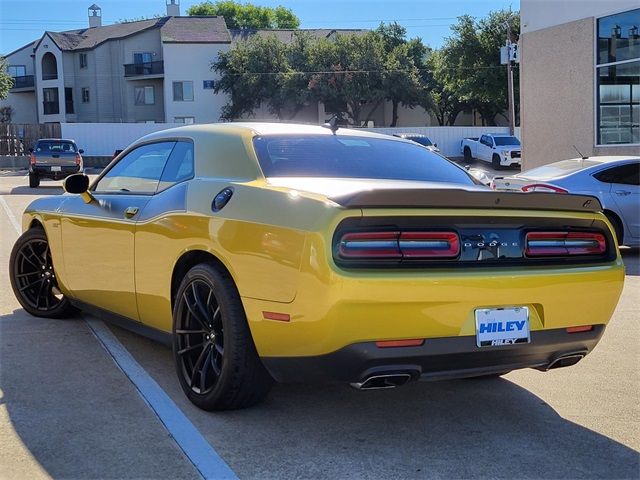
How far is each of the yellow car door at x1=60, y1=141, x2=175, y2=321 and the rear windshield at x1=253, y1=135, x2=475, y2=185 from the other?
0.92m

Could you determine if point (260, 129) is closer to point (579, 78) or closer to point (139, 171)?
point (139, 171)

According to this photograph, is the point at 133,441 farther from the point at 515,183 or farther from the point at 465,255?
the point at 515,183

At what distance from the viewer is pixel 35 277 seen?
20.5 ft

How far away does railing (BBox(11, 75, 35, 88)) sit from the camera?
63.1m

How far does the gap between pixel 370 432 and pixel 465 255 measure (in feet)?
3.45

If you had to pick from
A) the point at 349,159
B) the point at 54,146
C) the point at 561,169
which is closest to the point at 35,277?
the point at 349,159

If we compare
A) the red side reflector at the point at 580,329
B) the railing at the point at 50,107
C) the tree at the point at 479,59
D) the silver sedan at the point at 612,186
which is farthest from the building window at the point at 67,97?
the red side reflector at the point at 580,329

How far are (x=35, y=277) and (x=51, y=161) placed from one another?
1987 cm

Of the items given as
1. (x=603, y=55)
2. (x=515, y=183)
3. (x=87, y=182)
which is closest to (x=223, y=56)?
(x=603, y=55)

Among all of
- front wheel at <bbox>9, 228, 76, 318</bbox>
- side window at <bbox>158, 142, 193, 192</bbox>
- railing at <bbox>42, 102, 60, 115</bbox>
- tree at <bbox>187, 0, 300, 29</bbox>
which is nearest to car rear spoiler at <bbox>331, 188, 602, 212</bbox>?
side window at <bbox>158, 142, 193, 192</bbox>

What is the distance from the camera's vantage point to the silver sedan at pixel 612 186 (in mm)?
9938

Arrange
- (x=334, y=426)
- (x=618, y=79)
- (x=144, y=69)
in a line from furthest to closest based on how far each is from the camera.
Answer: (x=144, y=69) → (x=618, y=79) → (x=334, y=426)

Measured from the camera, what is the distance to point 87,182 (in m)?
5.48

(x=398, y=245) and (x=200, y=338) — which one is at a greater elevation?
(x=398, y=245)
